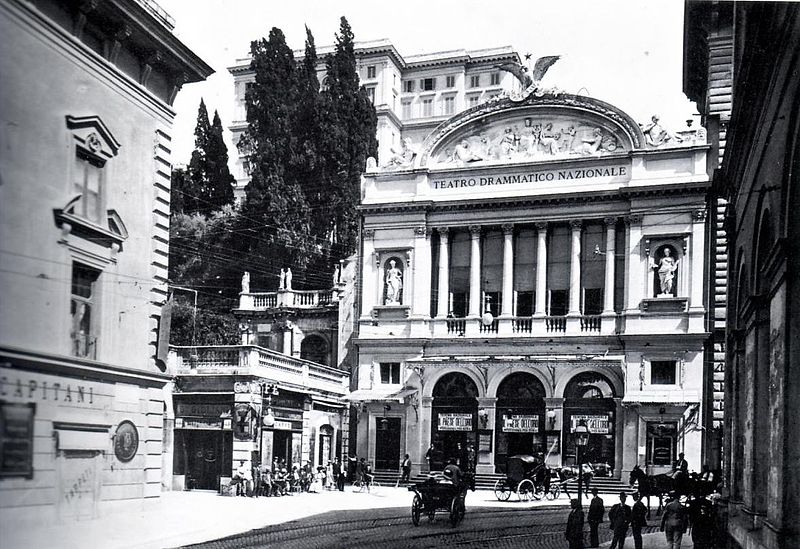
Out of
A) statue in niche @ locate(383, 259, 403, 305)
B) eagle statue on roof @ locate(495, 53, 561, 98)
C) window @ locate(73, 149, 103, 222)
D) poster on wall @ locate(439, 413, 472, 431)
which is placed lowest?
poster on wall @ locate(439, 413, 472, 431)

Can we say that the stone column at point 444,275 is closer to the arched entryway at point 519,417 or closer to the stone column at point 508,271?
the stone column at point 508,271

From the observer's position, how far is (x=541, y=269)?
124 ft

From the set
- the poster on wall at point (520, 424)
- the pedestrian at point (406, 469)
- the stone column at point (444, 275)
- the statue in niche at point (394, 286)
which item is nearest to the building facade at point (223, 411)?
the pedestrian at point (406, 469)

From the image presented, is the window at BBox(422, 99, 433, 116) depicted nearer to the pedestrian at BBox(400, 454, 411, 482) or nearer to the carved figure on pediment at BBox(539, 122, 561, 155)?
the carved figure on pediment at BBox(539, 122, 561, 155)

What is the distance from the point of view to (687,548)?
18.8m

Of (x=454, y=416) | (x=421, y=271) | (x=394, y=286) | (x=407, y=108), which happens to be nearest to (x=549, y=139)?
(x=421, y=271)

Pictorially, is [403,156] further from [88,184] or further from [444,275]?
[88,184]

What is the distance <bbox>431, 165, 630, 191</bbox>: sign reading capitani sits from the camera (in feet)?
122

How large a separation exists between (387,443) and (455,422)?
3069 mm

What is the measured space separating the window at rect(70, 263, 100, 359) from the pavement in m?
1.59

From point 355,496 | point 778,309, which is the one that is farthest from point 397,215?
point 778,309

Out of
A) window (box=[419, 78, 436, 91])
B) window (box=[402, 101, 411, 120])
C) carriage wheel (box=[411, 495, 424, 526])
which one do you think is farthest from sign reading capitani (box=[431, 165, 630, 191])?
carriage wheel (box=[411, 495, 424, 526])

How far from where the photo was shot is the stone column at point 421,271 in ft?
128

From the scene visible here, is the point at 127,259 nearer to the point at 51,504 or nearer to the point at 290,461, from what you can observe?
the point at 51,504
